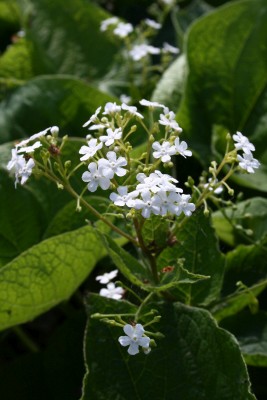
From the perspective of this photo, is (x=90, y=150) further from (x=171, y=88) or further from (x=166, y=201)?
(x=171, y=88)

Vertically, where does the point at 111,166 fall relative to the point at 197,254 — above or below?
above

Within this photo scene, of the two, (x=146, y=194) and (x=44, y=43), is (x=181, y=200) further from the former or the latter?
(x=44, y=43)

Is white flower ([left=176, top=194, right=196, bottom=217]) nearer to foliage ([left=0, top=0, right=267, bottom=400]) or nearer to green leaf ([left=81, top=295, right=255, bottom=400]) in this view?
foliage ([left=0, top=0, right=267, bottom=400])

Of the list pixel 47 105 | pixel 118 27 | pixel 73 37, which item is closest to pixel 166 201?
pixel 47 105

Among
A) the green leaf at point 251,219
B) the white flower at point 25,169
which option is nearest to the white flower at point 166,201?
the white flower at point 25,169

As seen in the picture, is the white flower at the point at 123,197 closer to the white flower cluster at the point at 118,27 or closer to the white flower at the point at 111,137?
the white flower at the point at 111,137

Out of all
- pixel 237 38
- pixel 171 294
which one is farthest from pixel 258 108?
pixel 171 294
